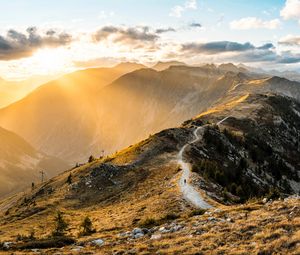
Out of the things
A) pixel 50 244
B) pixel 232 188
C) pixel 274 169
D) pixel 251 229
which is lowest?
pixel 274 169

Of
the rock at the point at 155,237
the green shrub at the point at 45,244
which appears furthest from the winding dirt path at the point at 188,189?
the green shrub at the point at 45,244

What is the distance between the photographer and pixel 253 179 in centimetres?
11694

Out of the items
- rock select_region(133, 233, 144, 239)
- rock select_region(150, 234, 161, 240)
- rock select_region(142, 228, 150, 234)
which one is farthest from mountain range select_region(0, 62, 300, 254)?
rock select_region(133, 233, 144, 239)

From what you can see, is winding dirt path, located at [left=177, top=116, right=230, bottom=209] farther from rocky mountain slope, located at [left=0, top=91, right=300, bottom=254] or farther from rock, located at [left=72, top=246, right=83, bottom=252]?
rock, located at [left=72, top=246, right=83, bottom=252]

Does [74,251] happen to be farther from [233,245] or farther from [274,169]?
A: [274,169]

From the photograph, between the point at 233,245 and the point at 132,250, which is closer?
the point at 233,245

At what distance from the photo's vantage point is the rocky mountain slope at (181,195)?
33.1 metres

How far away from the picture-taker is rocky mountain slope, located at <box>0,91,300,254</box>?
3306cm

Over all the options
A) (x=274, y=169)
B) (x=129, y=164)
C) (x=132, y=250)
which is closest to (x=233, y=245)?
(x=132, y=250)

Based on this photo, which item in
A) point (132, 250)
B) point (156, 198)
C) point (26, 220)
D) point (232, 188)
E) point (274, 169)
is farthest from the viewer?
point (274, 169)

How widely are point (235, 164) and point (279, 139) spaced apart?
64885mm

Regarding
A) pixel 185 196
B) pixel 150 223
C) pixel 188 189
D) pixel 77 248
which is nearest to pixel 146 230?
pixel 150 223

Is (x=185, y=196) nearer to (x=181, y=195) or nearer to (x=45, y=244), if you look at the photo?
(x=181, y=195)

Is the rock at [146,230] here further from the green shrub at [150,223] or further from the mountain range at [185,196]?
the green shrub at [150,223]
